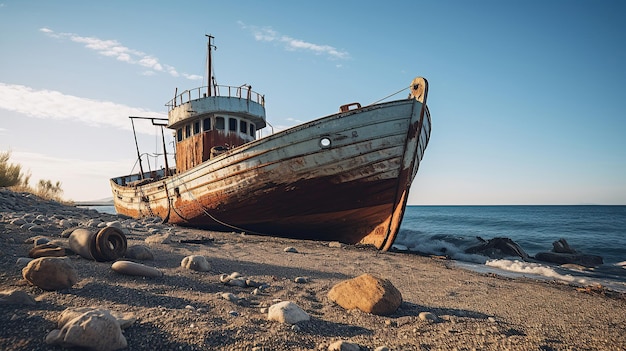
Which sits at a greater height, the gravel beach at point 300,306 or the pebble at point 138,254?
the pebble at point 138,254

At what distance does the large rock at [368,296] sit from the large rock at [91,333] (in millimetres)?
1945

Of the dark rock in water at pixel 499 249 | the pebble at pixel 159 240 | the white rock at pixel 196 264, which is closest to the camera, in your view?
the white rock at pixel 196 264

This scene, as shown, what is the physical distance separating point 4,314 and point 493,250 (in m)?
10.6

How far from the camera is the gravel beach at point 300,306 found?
6.70 feet

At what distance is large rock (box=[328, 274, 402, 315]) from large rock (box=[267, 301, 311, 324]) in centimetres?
63

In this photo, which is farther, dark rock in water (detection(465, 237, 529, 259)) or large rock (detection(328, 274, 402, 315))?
dark rock in water (detection(465, 237, 529, 259))

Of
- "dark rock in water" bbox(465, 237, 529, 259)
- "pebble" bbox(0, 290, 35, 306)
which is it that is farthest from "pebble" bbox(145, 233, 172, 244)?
"dark rock in water" bbox(465, 237, 529, 259)

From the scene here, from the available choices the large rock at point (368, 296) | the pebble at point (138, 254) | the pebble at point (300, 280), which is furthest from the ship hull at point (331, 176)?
the large rock at point (368, 296)

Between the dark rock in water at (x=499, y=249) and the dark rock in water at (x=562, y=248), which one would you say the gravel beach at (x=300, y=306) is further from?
the dark rock in water at (x=562, y=248)

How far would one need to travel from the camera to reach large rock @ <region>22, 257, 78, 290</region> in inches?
99.0

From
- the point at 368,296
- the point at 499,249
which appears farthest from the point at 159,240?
the point at 499,249

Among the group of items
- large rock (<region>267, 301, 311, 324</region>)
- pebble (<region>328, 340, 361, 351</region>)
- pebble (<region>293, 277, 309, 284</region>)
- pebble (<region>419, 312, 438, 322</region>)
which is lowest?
pebble (<region>419, 312, 438, 322</region>)

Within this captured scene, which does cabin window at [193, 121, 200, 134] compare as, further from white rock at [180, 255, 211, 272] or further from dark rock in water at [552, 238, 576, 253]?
dark rock in water at [552, 238, 576, 253]

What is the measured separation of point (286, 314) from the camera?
8.19ft
